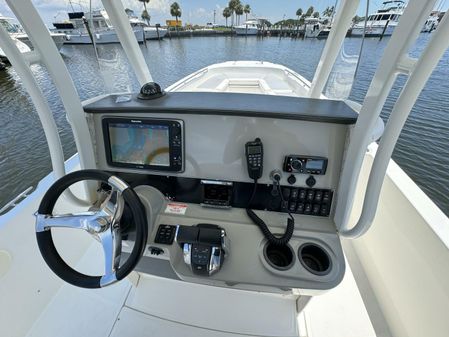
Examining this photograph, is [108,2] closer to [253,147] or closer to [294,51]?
[253,147]

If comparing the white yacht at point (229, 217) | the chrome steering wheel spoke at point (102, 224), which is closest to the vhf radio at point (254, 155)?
the white yacht at point (229, 217)

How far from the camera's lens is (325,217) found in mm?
1086

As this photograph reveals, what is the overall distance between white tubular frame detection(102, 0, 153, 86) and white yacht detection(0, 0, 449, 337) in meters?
0.02

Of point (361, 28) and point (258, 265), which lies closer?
→ point (258, 265)

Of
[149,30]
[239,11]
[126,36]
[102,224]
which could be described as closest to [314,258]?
[102,224]

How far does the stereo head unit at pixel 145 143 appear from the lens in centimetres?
106

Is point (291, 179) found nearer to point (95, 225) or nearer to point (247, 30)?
point (95, 225)

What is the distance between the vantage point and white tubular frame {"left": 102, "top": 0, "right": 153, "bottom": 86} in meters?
1.40

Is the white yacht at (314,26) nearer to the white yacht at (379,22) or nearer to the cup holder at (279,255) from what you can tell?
the white yacht at (379,22)

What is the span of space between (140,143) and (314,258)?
99 centimetres

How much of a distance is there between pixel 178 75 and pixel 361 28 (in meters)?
5.38

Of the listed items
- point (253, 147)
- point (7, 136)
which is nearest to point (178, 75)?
point (7, 136)

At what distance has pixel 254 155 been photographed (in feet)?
3.26

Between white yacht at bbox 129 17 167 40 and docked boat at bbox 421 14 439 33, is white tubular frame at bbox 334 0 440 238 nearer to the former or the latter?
docked boat at bbox 421 14 439 33
